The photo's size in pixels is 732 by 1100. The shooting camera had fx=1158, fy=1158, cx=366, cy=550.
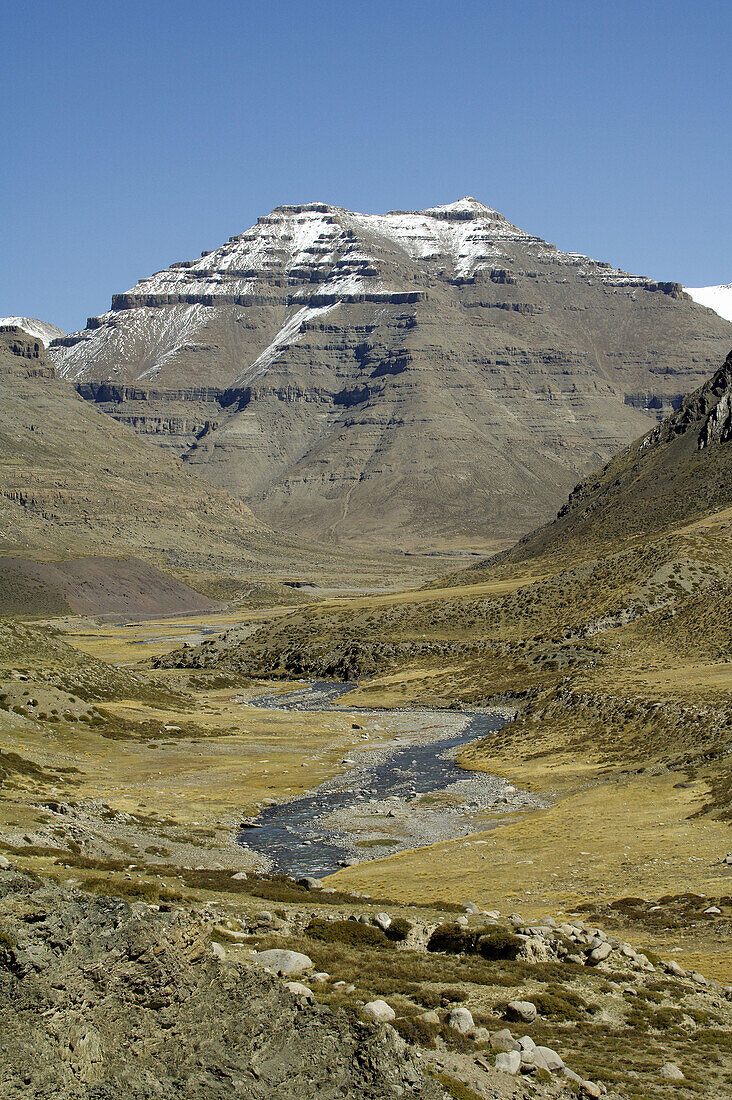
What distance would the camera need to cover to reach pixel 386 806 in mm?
51250

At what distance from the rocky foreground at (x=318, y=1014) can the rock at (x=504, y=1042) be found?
2cm

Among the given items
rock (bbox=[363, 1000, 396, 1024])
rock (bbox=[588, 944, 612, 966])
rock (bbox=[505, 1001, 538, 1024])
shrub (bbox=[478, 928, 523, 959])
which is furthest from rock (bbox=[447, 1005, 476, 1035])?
rock (bbox=[588, 944, 612, 966])

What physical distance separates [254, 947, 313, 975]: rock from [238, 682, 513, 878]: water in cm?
1880

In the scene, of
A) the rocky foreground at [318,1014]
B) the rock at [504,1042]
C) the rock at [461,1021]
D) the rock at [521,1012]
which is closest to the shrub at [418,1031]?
the rocky foreground at [318,1014]

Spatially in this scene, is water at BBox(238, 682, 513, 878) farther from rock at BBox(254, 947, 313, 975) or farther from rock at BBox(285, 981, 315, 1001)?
rock at BBox(285, 981, 315, 1001)

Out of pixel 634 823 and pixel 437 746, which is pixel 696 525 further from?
pixel 634 823

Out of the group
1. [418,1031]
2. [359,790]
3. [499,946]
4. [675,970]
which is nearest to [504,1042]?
[418,1031]

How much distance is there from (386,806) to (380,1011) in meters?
35.4

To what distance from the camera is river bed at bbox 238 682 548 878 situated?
4278 centimetres

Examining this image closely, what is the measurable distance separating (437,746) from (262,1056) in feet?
184

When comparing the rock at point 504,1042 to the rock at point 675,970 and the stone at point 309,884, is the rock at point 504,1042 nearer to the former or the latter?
the rock at point 675,970

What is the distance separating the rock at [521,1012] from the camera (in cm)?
1836

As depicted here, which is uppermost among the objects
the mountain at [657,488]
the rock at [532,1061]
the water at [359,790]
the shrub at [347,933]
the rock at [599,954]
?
the mountain at [657,488]

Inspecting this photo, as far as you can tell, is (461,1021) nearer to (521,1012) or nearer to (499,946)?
(521,1012)
